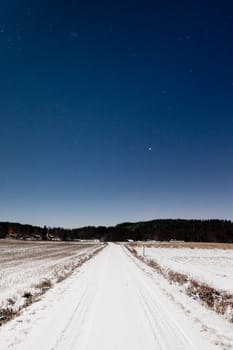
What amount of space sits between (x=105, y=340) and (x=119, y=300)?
188 inches

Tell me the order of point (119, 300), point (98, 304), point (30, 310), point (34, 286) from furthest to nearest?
point (34, 286) → point (119, 300) → point (98, 304) → point (30, 310)

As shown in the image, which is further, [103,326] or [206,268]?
[206,268]

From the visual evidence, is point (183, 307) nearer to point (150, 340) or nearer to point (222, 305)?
point (222, 305)

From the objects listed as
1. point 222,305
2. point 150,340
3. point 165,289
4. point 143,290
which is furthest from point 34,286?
point 150,340

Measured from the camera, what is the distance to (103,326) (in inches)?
310

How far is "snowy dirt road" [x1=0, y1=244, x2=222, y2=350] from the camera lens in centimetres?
649

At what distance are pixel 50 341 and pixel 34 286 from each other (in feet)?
29.0

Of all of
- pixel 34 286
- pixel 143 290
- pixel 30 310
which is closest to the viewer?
→ pixel 30 310

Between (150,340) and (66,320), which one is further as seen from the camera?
(66,320)

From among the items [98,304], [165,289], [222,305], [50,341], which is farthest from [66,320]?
[165,289]

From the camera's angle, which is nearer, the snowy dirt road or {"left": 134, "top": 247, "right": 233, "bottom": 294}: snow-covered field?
the snowy dirt road

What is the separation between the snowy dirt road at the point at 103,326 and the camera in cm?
649

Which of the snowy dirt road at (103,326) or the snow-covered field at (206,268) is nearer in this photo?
the snowy dirt road at (103,326)

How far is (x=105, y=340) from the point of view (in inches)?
267
